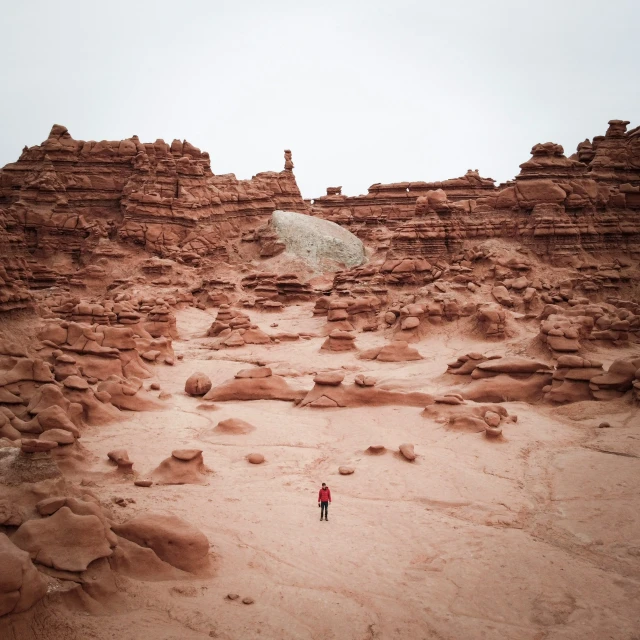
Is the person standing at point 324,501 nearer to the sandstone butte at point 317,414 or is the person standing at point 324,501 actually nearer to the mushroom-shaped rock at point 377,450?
the sandstone butte at point 317,414

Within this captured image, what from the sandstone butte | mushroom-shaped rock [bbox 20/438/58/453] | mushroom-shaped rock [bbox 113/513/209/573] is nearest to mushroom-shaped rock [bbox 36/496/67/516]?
the sandstone butte

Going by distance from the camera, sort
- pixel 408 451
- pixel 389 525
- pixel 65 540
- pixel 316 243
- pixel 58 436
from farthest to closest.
Result: pixel 316 243
pixel 408 451
pixel 58 436
pixel 389 525
pixel 65 540

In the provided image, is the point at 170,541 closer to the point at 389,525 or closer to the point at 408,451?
the point at 389,525

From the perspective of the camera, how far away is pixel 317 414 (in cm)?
1246

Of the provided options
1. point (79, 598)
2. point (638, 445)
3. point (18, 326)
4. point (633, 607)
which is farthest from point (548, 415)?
point (18, 326)

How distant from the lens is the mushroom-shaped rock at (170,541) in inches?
226

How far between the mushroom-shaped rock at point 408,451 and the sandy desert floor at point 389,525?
138 millimetres

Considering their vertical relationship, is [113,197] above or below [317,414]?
above

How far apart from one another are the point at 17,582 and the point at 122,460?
4.31 m

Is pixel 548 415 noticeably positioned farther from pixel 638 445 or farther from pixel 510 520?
pixel 510 520

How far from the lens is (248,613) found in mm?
5156

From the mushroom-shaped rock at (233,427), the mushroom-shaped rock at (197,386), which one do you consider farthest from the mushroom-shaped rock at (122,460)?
the mushroom-shaped rock at (197,386)

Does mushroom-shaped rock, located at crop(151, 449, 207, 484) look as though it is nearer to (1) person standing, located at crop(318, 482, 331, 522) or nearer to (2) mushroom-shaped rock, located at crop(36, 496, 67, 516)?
(1) person standing, located at crop(318, 482, 331, 522)

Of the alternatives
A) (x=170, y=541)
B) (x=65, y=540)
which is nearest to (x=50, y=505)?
(x=65, y=540)
